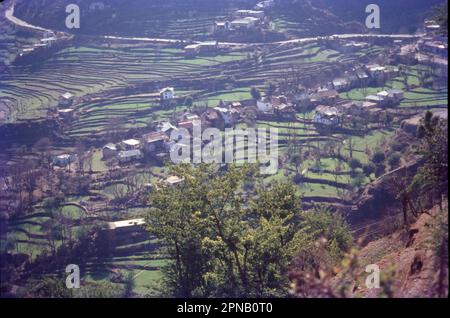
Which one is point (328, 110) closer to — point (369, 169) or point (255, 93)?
point (255, 93)

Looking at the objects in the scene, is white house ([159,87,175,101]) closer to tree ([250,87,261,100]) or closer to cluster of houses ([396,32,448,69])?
tree ([250,87,261,100])

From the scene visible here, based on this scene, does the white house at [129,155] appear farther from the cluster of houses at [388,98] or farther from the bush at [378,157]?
the cluster of houses at [388,98]

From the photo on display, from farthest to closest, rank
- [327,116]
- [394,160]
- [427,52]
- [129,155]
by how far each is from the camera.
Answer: [427,52] → [327,116] → [129,155] → [394,160]

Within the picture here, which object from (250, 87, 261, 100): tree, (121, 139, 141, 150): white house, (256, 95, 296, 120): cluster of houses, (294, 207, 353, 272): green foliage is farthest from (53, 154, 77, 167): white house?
(294, 207, 353, 272): green foliage

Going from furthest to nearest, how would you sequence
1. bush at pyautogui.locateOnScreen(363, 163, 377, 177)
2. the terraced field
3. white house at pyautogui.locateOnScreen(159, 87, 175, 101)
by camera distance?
white house at pyautogui.locateOnScreen(159, 87, 175, 101) < the terraced field < bush at pyautogui.locateOnScreen(363, 163, 377, 177)

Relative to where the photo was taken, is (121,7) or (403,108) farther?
(121,7)

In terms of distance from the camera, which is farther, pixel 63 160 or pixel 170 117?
pixel 170 117

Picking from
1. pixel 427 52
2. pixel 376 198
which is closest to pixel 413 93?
pixel 427 52

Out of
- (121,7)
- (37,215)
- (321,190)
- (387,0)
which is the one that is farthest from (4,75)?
(387,0)
